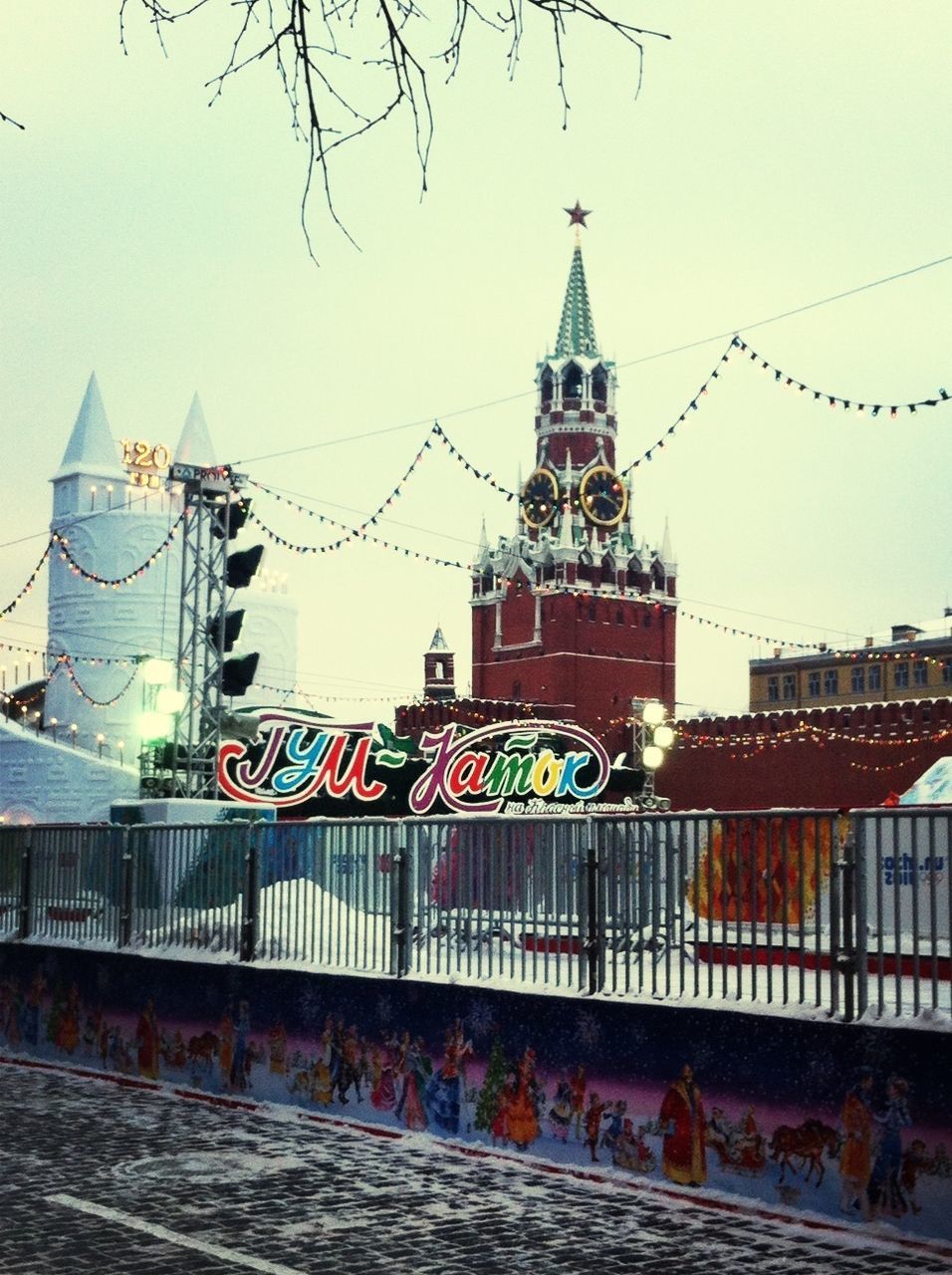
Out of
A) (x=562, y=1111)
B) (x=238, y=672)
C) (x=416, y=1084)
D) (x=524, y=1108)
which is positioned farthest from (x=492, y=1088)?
(x=238, y=672)

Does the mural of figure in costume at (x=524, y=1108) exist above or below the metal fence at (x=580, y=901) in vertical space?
below

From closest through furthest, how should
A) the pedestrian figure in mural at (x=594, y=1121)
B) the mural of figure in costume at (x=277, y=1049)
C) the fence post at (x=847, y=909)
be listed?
the fence post at (x=847, y=909) → the pedestrian figure in mural at (x=594, y=1121) → the mural of figure in costume at (x=277, y=1049)

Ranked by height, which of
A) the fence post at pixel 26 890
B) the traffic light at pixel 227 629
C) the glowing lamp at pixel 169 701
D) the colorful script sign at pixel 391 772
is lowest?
the fence post at pixel 26 890

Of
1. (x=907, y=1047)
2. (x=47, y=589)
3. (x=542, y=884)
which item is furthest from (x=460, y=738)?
(x=47, y=589)

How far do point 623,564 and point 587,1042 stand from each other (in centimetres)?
9290

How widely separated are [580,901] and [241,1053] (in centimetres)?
401

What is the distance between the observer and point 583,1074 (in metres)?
10.3

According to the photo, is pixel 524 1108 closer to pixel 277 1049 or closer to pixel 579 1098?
pixel 579 1098

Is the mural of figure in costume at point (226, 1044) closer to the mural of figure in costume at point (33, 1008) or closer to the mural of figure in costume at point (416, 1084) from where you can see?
the mural of figure in costume at point (416, 1084)

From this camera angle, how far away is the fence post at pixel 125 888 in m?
15.1

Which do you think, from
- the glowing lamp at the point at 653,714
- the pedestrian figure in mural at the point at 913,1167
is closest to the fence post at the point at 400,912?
the pedestrian figure in mural at the point at 913,1167

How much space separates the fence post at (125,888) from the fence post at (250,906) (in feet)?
6.49

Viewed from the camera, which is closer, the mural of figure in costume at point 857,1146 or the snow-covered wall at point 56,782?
the mural of figure in costume at point 857,1146

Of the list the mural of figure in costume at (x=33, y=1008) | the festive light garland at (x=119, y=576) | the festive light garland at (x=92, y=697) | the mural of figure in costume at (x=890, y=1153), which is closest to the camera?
the mural of figure in costume at (x=890, y=1153)
